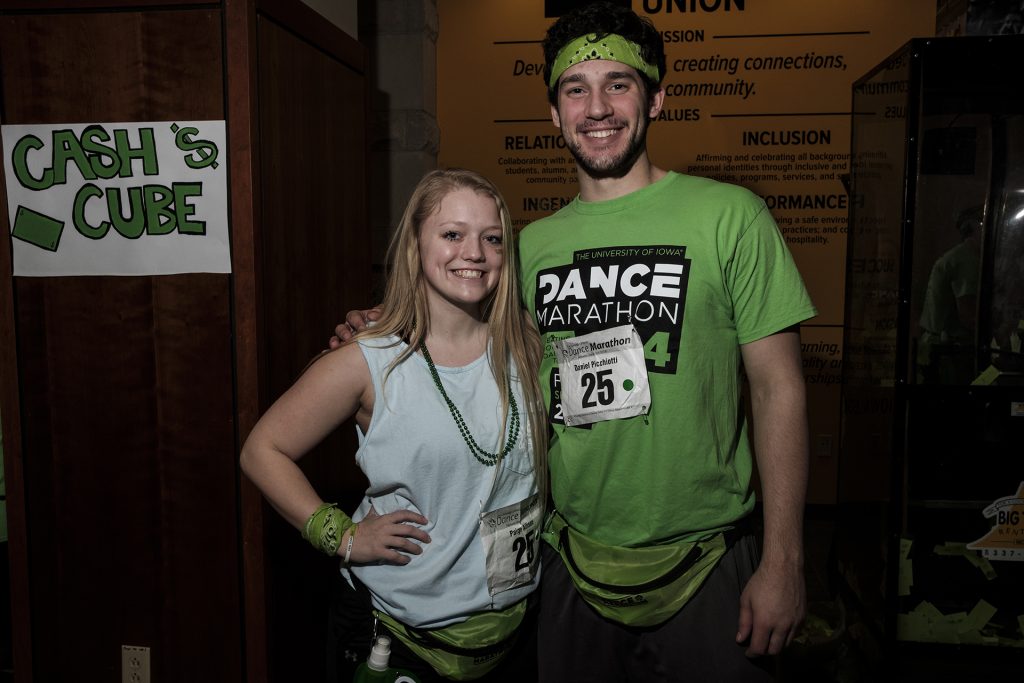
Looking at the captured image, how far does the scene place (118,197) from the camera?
6.47ft

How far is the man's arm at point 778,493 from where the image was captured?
1.49 m

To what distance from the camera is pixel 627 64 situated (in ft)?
5.53

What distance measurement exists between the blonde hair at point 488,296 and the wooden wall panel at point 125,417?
1.89ft

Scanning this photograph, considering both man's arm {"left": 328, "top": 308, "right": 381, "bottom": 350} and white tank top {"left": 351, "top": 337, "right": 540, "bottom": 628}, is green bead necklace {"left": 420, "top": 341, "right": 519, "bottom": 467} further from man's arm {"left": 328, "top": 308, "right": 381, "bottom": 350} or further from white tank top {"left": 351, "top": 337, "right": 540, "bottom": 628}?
man's arm {"left": 328, "top": 308, "right": 381, "bottom": 350}

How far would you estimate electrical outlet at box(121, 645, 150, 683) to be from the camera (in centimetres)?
209

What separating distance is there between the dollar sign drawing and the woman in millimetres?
621

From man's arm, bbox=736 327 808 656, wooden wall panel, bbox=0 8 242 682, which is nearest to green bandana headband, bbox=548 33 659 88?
man's arm, bbox=736 327 808 656

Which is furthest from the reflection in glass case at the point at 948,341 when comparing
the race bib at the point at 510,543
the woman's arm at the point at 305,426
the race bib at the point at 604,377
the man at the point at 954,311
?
the woman's arm at the point at 305,426

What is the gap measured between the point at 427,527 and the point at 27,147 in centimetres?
148

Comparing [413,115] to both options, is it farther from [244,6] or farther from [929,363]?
[929,363]

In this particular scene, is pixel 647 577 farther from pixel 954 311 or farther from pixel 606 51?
pixel 954 311

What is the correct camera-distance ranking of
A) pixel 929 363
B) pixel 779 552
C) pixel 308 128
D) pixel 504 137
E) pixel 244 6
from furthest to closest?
pixel 504 137, pixel 929 363, pixel 308 128, pixel 244 6, pixel 779 552

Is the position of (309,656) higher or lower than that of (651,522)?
lower

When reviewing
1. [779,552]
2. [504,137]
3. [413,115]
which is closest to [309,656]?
[779,552]
